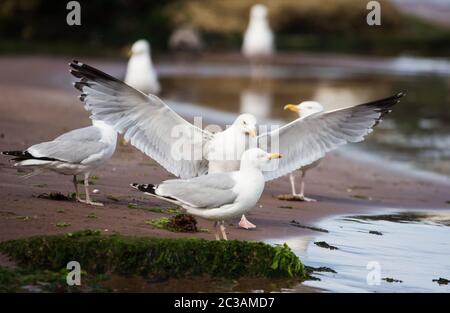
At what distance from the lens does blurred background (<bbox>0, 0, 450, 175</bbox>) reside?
19.4 m

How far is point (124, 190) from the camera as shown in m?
10.0

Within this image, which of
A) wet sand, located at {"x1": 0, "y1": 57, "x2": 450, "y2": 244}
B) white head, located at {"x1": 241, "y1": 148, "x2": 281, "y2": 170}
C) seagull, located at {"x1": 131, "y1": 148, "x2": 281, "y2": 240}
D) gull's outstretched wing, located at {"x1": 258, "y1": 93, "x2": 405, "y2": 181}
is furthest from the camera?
gull's outstretched wing, located at {"x1": 258, "y1": 93, "x2": 405, "y2": 181}

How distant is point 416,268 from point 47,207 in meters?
3.19

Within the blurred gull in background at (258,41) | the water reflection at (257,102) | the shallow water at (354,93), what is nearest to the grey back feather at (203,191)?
the shallow water at (354,93)

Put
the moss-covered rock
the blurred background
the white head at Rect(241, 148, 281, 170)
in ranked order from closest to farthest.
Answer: the moss-covered rock < the white head at Rect(241, 148, 281, 170) < the blurred background

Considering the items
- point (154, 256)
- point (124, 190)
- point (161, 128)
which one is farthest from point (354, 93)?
point (154, 256)

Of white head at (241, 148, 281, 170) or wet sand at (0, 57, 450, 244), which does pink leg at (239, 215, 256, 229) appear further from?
white head at (241, 148, 281, 170)

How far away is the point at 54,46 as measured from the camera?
90.4 ft

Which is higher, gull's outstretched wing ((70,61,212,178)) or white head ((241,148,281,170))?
gull's outstretched wing ((70,61,212,178))

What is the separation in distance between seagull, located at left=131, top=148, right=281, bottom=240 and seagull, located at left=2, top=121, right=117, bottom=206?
121 centimetres

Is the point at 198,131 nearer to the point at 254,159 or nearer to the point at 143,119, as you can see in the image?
the point at 143,119

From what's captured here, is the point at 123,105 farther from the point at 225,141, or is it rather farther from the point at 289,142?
the point at 289,142

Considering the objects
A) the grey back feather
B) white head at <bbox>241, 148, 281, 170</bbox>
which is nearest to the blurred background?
white head at <bbox>241, 148, 281, 170</bbox>
